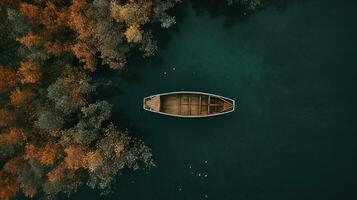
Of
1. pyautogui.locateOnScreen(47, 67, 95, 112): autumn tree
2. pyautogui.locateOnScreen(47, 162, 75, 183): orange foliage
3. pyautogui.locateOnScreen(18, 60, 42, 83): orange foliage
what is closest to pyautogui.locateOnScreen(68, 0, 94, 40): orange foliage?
pyautogui.locateOnScreen(47, 67, 95, 112): autumn tree

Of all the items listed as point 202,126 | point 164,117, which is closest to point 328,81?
point 202,126

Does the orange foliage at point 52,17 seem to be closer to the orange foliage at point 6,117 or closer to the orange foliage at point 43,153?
the orange foliage at point 6,117

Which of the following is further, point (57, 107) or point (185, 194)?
point (185, 194)

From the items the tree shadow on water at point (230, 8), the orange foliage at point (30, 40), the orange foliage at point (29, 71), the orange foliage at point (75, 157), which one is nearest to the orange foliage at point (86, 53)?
the orange foliage at point (30, 40)

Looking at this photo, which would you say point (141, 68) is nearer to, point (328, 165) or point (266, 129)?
point (266, 129)

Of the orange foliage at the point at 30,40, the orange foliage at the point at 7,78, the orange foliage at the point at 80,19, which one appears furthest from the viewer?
the orange foliage at the point at 7,78

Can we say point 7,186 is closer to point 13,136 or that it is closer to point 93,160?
point 13,136
